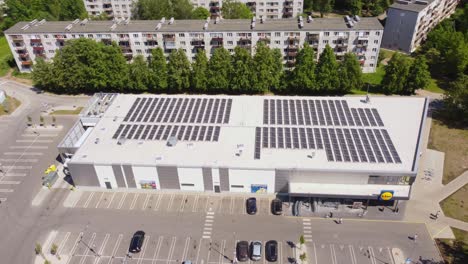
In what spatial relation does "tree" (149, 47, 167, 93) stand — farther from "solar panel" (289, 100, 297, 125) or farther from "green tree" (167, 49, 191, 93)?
"solar panel" (289, 100, 297, 125)

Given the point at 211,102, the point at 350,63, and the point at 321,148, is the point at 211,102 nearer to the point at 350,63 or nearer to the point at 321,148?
the point at 321,148

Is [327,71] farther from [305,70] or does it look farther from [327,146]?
[327,146]

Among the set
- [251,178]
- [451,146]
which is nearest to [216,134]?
[251,178]

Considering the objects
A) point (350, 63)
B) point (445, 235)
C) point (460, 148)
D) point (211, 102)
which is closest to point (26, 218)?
point (211, 102)

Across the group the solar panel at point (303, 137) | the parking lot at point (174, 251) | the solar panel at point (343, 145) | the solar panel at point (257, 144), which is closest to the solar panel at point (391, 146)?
the solar panel at point (343, 145)

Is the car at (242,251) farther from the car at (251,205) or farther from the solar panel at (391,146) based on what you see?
the solar panel at (391,146)

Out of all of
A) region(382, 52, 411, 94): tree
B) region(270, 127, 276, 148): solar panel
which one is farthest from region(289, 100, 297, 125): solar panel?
region(382, 52, 411, 94): tree
